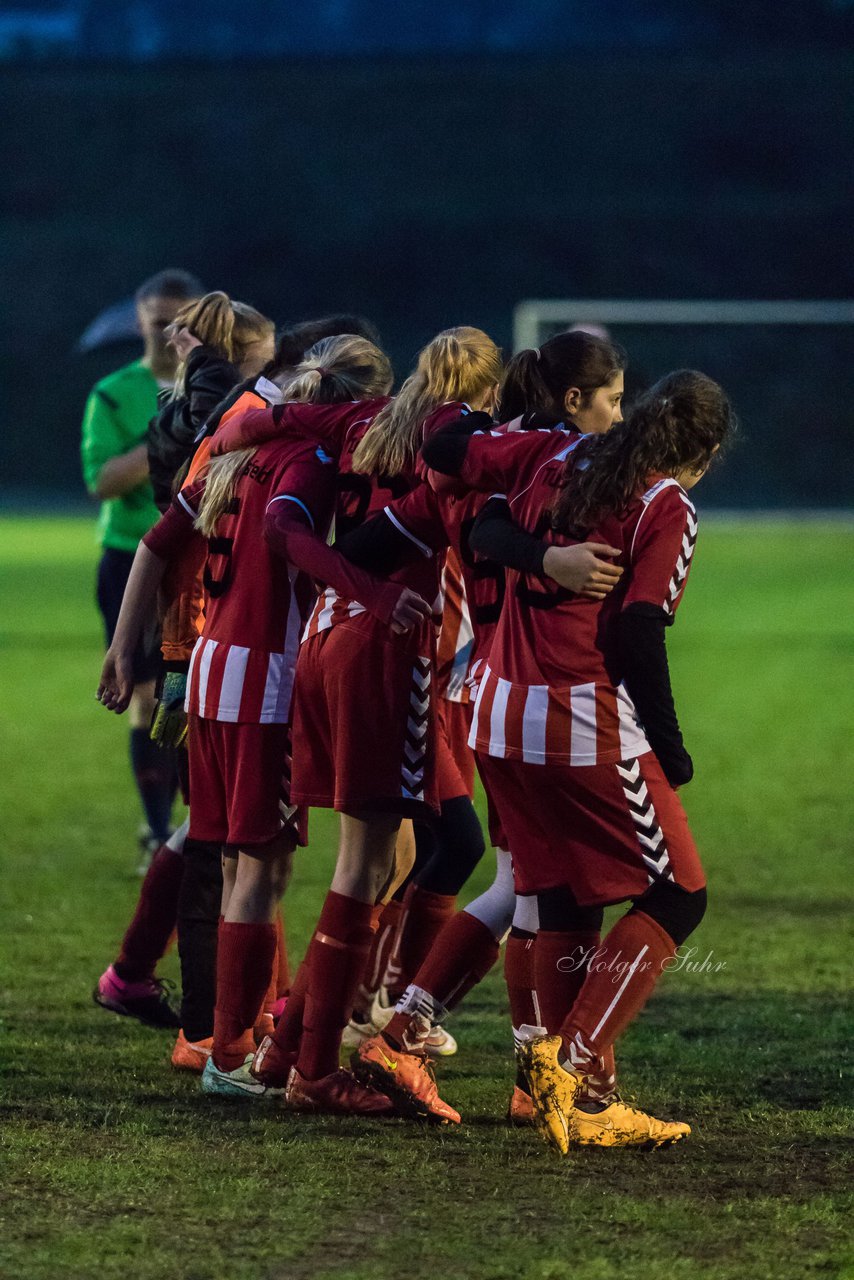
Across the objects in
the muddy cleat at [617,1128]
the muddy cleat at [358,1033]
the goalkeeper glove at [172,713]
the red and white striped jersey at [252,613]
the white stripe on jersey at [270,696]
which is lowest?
the muddy cleat at [358,1033]

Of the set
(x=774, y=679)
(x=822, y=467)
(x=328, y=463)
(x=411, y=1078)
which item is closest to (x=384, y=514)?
(x=328, y=463)

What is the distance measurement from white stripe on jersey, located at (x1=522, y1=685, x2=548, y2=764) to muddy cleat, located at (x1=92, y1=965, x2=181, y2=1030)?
1542 mm

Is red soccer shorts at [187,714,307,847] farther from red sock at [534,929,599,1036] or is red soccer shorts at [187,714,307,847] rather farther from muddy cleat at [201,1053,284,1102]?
red sock at [534,929,599,1036]

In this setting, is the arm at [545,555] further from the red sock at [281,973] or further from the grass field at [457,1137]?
the red sock at [281,973]

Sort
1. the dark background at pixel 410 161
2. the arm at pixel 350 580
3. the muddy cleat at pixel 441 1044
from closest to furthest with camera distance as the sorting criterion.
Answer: the arm at pixel 350 580 → the muddy cleat at pixel 441 1044 → the dark background at pixel 410 161

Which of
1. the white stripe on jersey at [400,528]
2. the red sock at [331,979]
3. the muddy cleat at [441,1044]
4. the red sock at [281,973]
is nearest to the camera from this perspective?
the white stripe on jersey at [400,528]

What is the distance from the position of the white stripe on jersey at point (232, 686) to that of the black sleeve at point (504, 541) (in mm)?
610

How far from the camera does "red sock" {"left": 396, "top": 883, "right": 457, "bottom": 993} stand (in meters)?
4.28

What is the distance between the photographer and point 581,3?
42.8 metres

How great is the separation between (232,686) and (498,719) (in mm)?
Result: 660

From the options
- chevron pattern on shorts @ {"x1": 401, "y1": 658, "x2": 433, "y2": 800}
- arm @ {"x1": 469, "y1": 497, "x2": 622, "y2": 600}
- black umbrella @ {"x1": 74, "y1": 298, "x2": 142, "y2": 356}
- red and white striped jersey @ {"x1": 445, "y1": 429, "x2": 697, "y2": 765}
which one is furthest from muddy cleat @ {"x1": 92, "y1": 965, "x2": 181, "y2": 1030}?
black umbrella @ {"x1": 74, "y1": 298, "x2": 142, "y2": 356}

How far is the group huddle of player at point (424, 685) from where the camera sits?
345 cm

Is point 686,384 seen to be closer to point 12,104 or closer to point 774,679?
point 774,679

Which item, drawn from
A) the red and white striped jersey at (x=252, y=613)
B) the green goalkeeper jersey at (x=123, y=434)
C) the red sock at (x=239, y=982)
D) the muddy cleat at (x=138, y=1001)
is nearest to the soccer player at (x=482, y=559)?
the red and white striped jersey at (x=252, y=613)
